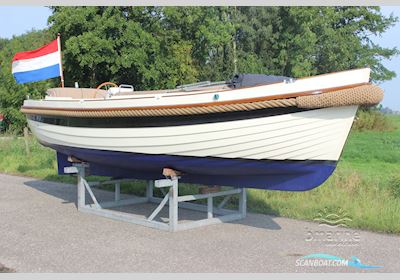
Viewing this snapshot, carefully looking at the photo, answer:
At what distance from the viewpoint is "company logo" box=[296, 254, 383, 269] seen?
5.09 meters

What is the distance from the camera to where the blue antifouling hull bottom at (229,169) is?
5.91m

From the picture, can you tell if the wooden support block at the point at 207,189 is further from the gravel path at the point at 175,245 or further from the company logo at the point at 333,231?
the company logo at the point at 333,231

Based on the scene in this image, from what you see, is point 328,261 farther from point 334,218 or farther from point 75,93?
point 75,93

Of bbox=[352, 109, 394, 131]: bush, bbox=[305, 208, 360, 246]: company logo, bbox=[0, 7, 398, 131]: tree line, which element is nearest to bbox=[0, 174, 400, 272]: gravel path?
bbox=[305, 208, 360, 246]: company logo

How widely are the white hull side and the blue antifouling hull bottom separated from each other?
110 mm

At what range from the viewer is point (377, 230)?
21.6 ft

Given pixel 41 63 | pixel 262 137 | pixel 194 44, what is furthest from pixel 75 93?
pixel 194 44

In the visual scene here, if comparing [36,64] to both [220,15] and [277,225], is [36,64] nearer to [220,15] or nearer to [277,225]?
[277,225]

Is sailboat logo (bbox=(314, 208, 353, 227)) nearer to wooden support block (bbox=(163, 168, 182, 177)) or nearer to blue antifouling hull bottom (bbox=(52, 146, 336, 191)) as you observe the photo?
blue antifouling hull bottom (bbox=(52, 146, 336, 191))

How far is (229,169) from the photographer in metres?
6.36

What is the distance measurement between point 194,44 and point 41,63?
2448 centimetres

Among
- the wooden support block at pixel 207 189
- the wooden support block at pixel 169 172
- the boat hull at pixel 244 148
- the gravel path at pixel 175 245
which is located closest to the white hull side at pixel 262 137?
the boat hull at pixel 244 148

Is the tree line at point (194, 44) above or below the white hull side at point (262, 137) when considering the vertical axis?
above

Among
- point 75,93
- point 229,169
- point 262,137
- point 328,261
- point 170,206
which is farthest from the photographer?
point 75,93
